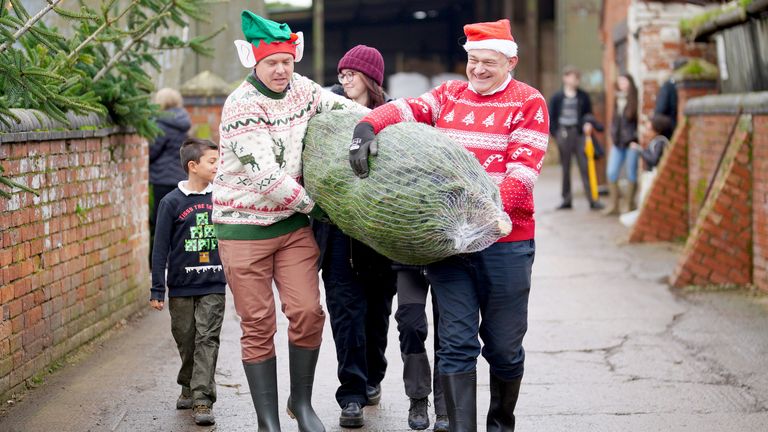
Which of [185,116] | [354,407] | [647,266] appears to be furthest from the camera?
[647,266]

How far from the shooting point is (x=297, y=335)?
528 centimetres

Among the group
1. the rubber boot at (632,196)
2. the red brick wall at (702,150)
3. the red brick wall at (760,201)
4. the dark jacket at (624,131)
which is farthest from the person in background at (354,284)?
the rubber boot at (632,196)

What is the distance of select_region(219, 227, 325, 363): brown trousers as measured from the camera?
5172 mm

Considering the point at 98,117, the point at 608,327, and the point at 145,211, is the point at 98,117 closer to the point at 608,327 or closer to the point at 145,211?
the point at 145,211

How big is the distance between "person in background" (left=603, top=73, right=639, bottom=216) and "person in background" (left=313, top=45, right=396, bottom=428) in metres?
9.28

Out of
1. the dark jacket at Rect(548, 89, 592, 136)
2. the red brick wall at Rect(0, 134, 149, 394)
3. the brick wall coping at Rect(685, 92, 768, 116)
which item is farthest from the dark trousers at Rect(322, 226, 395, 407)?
the dark jacket at Rect(548, 89, 592, 136)

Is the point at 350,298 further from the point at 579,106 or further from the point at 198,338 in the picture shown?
the point at 579,106

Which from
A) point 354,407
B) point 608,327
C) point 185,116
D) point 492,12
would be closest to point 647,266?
point 608,327

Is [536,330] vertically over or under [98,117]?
under

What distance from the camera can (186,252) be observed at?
233 inches

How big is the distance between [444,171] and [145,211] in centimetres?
551

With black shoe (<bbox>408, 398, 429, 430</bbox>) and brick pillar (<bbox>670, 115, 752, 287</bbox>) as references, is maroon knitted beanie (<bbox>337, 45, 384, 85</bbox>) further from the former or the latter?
brick pillar (<bbox>670, 115, 752, 287</bbox>)

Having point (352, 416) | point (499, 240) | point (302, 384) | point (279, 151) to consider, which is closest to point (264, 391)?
point (302, 384)

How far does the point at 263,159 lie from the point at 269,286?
65 cm
